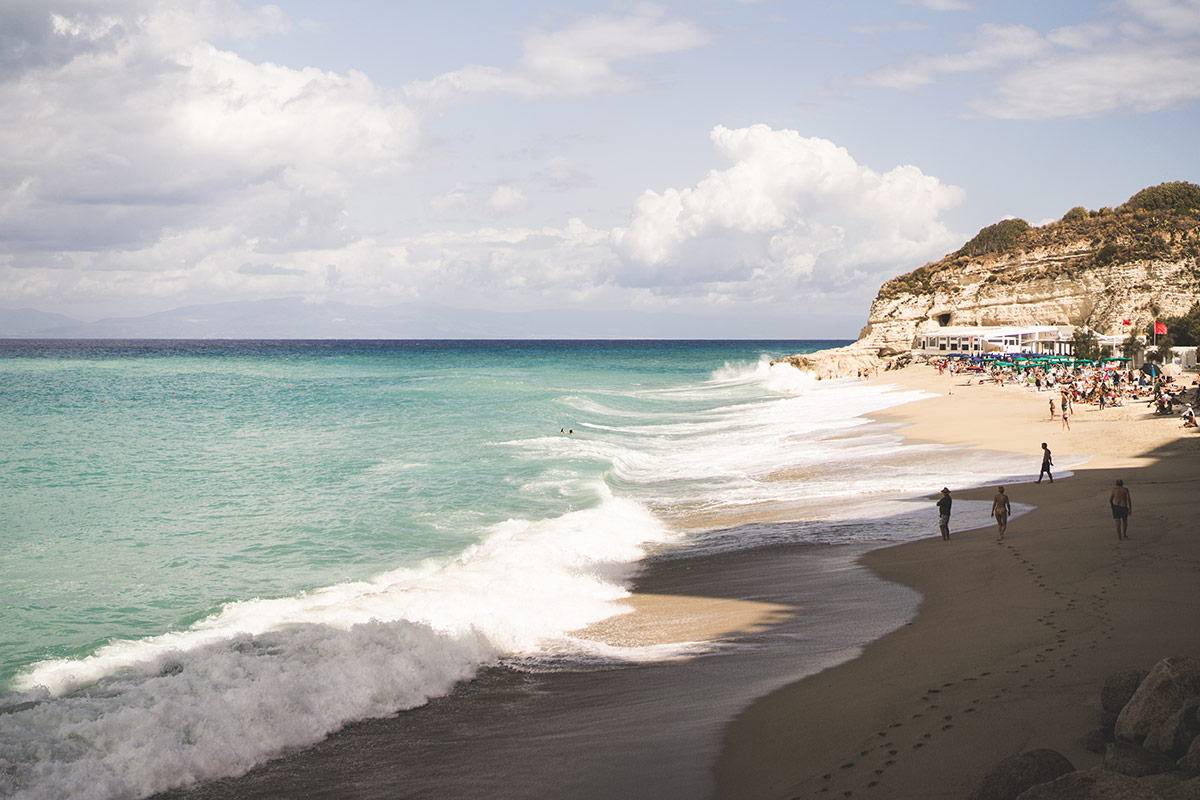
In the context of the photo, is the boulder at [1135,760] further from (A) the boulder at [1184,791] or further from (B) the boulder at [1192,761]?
(A) the boulder at [1184,791]

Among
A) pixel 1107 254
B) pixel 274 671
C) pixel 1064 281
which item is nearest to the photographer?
pixel 274 671

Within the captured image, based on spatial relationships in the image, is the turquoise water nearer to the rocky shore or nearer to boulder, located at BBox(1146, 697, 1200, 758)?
the rocky shore

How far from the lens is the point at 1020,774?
5090mm

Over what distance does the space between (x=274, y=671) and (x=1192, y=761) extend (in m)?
8.62

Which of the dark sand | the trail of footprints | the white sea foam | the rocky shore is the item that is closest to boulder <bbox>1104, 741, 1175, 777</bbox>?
the rocky shore

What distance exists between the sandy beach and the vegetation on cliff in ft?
211

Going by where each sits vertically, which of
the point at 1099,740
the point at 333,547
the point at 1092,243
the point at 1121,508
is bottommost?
the point at 333,547

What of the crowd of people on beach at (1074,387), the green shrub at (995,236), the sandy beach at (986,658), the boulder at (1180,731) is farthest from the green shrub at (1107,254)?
the boulder at (1180,731)

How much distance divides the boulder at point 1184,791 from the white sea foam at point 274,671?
261 inches

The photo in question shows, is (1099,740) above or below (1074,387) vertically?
below

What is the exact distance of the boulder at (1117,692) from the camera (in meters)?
6.33

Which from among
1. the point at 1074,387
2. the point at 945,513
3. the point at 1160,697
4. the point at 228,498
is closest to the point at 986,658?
the point at 1160,697

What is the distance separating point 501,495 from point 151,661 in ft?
42.5

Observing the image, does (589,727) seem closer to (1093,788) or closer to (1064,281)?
(1093,788)
